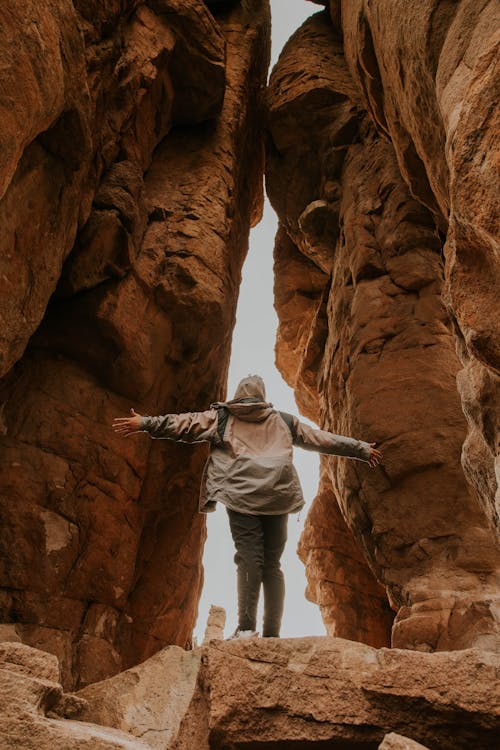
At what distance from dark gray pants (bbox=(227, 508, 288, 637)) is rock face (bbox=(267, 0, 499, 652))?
1686 mm

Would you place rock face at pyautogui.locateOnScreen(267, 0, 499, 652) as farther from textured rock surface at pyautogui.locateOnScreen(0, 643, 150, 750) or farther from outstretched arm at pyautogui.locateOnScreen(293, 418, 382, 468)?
textured rock surface at pyautogui.locateOnScreen(0, 643, 150, 750)

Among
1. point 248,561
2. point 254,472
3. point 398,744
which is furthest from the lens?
point 254,472

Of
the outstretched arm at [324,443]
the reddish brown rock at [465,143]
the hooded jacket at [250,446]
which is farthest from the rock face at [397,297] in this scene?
the hooded jacket at [250,446]

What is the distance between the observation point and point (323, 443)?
5.55 meters

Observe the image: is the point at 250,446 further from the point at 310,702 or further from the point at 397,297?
the point at 397,297

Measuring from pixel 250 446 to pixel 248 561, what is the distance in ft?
3.59

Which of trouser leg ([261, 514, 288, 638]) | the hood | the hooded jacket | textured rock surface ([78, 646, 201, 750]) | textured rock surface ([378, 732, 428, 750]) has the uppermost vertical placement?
the hood

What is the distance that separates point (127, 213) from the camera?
815 cm

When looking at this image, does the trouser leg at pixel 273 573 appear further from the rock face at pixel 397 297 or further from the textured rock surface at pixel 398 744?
the textured rock surface at pixel 398 744

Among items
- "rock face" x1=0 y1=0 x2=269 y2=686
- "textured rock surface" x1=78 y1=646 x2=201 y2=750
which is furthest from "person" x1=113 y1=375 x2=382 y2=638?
"rock face" x1=0 y1=0 x2=269 y2=686

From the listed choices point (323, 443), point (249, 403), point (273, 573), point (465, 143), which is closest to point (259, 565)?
point (273, 573)

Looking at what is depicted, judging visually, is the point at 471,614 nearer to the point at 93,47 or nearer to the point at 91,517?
the point at 91,517

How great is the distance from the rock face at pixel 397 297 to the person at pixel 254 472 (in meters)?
1.47

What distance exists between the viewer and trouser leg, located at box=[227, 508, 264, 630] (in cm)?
440
